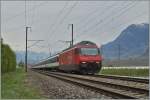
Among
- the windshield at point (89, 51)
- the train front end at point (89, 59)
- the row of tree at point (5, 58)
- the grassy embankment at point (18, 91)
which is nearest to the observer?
the grassy embankment at point (18, 91)

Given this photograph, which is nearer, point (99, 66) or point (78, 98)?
point (78, 98)

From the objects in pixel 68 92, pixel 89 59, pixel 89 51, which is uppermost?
pixel 89 51

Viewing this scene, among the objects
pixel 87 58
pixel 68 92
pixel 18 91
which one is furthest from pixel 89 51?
pixel 68 92

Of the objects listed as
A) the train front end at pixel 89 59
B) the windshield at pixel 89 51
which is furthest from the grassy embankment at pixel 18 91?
the windshield at pixel 89 51

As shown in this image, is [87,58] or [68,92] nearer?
[68,92]

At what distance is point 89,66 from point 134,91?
21992 mm

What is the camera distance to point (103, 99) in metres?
14.5

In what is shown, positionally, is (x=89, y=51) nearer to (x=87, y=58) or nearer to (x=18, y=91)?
(x=87, y=58)

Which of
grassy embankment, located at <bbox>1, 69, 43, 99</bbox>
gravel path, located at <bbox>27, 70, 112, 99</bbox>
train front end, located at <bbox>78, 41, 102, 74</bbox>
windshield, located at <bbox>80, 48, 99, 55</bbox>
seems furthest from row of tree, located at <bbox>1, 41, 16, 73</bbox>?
gravel path, located at <bbox>27, 70, 112, 99</bbox>

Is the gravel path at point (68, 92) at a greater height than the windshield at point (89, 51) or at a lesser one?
lesser

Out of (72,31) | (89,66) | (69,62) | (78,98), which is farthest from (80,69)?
(72,31)

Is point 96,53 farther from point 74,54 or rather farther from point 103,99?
point 103,99

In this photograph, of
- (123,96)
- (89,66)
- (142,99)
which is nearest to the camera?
(142,99)

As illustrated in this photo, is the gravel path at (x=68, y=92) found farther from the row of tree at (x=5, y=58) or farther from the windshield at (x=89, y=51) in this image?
the windshield at (x=89, y=51)
